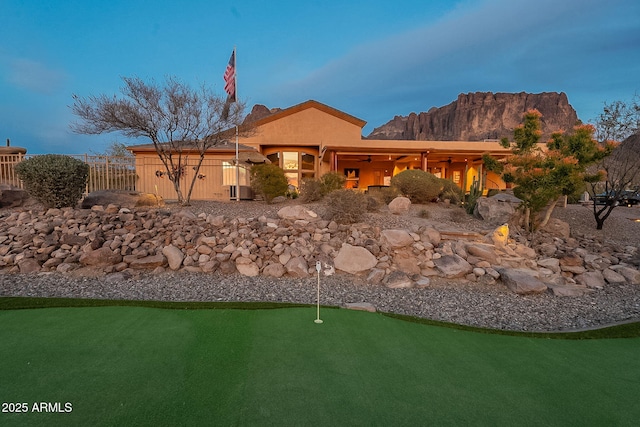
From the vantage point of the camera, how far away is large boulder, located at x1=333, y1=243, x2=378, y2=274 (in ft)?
28.0

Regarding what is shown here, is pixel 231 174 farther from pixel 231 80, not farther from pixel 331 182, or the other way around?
pixel 331 182

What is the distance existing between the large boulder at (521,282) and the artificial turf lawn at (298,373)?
339 cm

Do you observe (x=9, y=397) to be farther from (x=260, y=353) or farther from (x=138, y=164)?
(x=138, y=164)

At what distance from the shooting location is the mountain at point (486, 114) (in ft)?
234

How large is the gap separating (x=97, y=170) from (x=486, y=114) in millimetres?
77348

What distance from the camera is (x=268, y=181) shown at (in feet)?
44.0

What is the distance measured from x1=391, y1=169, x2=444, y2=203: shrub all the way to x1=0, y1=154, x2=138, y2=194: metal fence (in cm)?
1199

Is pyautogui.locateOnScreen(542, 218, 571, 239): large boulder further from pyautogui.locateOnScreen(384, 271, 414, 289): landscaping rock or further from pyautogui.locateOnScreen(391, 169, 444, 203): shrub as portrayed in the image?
pyautogui.locateOnScreen(384, 271, 414, 289): landscaping rock

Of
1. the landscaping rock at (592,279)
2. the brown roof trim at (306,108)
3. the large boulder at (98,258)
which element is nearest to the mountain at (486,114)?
the brown roof trim at (306,108)

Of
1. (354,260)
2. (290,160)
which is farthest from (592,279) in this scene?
(290,160)

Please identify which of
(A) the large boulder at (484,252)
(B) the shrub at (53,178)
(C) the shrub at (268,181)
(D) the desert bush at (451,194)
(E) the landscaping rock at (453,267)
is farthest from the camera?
(D) the desert bush at (451,194)

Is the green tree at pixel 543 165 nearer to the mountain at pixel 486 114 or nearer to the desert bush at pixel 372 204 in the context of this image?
the desert bush at pixel 372 204

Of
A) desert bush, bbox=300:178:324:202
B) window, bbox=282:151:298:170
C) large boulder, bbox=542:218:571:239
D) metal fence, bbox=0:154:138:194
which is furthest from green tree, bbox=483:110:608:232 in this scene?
metal fence, bbox=0:154:138:194

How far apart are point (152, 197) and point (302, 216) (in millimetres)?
5688
